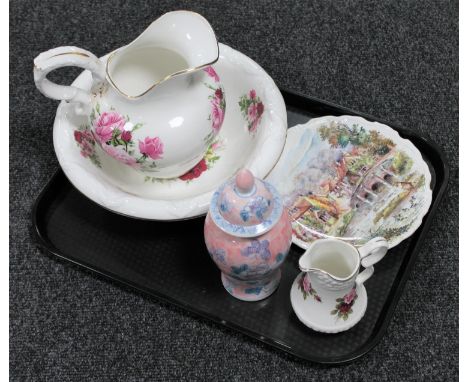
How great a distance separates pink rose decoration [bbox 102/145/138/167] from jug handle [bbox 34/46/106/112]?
0.06 meters

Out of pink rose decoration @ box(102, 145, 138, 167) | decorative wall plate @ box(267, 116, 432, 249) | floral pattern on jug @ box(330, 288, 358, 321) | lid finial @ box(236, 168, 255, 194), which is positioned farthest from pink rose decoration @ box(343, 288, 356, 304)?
pink rose decoration @ box(102, 145, 138, 167)

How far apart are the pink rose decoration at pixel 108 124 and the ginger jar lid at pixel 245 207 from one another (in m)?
0.16

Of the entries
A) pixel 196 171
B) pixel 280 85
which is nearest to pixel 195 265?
pixel 196 171

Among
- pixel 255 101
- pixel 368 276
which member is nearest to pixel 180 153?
pixel 255 101

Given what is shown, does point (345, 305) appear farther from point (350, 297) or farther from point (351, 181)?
point (351, 181)

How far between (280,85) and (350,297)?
41 cm

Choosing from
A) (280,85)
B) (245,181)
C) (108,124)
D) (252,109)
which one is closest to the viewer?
(245,181)

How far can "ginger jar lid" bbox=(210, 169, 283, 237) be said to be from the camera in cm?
81

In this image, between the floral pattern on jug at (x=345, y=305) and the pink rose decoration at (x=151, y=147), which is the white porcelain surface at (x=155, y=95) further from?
the floral pattern on jug at (x=345, y=305)

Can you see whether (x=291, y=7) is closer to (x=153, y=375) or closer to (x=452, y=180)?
(x=452, y=180)

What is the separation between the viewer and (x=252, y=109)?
40.0 inches

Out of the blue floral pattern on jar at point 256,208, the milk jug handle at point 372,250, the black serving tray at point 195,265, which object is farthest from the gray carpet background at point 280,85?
the blue floral pattern on jar at point 256,208

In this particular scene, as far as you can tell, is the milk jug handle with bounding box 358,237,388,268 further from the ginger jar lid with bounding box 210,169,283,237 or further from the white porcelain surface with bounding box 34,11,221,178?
the white porcelain surface with bounding box 34,11,221,178

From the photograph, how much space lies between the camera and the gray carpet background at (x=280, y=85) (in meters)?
0.99
